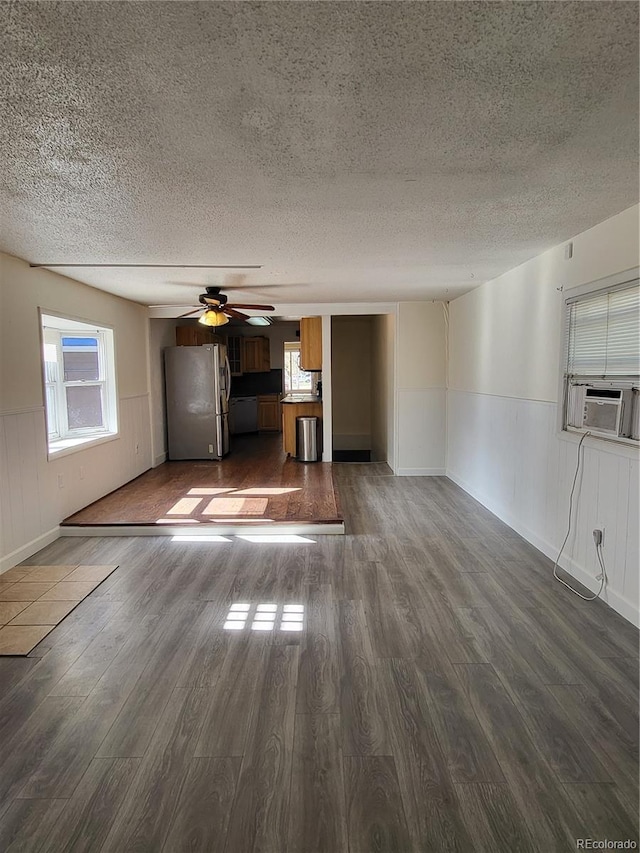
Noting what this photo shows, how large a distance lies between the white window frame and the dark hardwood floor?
106 centimetres

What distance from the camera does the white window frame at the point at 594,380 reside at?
278 centimetres

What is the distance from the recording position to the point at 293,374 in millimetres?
10953

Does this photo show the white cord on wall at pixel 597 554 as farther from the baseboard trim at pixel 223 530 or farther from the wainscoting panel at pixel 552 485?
the baseboard trim at pixel 223 530

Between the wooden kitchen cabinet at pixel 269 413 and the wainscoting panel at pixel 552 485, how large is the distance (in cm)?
545

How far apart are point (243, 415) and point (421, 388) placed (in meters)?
4.74

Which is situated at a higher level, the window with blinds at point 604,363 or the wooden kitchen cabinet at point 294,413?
the window with blinds at point 604,363

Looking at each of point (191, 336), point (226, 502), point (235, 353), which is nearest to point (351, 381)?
point (235, 353)

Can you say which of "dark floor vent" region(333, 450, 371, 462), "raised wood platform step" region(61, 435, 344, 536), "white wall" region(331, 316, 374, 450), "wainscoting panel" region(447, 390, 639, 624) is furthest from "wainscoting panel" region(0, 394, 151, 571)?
"white wall" region(331, 316, 374, 450)

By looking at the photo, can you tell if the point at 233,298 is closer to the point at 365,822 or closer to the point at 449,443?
the point at 449,443

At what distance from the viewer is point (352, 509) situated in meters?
5.19

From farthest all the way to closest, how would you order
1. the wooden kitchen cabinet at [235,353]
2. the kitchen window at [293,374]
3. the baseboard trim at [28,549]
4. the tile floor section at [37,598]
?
the kitchen window at [293,374] < the wooden kitchen cabinet at [235,353] < the baseboard trim at [28,549] < the tile floor section at [37,598]

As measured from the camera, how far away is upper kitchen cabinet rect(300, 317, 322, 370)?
24.0 ft

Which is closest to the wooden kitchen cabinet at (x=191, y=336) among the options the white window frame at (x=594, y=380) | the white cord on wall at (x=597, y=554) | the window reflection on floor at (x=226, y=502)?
the window reflection on floor at (x=226, y=502)

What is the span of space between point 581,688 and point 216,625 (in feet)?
6.25
